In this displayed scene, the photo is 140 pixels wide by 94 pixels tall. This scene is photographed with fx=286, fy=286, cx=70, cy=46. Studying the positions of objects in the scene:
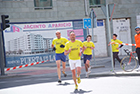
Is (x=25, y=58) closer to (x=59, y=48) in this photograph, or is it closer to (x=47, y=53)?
(x=47, y=53)

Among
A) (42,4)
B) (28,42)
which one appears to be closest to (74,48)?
(28,42)

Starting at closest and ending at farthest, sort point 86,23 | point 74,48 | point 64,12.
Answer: point 74,48, point 86,23, point 64,12

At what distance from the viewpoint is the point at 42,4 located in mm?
23781

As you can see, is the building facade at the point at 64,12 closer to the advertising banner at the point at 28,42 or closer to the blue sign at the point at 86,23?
the advertising banner at the point at 28,42

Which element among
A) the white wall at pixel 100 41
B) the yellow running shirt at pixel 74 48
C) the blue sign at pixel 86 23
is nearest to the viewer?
the yellow running shirt at pixel 74 48

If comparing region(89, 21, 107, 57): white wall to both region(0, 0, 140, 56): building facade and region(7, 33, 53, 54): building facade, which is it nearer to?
region(0, 0, 140, 56): building facade

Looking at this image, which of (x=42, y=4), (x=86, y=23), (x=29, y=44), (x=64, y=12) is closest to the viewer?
(x=86, y=23)

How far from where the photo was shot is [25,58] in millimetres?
22297

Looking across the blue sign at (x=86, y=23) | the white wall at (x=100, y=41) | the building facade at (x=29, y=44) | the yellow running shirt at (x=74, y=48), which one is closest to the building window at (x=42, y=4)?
the building facade at (x=29, y=44)

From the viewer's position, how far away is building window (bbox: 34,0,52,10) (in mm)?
23562

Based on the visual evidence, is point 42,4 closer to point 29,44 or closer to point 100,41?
point 29,44

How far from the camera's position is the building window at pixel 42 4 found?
23562 mm

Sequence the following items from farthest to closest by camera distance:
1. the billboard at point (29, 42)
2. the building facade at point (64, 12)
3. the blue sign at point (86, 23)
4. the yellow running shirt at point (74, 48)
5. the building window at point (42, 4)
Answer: the building window at point (42, 4) → the building facade at point (64, 12) → the billboard at point (29, 42) → the blue sign at point (86, 23) → the yellow running shirt at point (74, 48)

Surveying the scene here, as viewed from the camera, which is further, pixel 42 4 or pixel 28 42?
pixel 42 4
